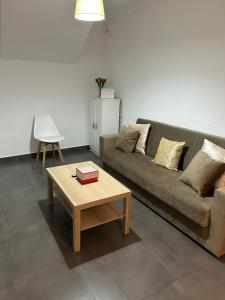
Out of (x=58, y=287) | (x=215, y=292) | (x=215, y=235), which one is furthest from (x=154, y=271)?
(x=58, y=287)

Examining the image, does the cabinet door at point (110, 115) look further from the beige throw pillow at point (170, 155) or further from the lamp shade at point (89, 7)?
the lamp shade at point (89, 7)

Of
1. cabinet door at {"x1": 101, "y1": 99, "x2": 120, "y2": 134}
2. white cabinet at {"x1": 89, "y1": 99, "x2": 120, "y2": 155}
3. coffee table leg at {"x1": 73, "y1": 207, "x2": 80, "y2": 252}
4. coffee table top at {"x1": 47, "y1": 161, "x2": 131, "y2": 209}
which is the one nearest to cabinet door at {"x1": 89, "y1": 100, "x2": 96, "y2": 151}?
white cabinet at {"x1": 89, "y1": 99, "x2": 120, "y2": 155}

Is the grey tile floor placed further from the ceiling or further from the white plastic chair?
the ceiling

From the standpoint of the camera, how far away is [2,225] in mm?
2229

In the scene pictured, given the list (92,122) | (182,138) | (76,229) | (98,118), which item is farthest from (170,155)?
(92,122)

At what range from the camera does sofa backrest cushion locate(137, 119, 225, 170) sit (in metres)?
2.58

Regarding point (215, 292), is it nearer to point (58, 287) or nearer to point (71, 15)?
point (58, 287)

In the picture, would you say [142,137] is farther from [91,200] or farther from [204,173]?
[91,200]

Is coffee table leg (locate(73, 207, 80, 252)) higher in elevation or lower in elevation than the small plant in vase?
→ lower

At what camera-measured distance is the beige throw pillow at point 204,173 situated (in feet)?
6.55

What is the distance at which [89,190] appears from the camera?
206 centimetres

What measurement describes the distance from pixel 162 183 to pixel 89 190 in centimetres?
75

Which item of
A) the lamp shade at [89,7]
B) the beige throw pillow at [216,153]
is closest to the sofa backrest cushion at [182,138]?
the beige throw pillow at [216,153]

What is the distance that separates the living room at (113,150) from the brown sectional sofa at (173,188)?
13 millimetres
